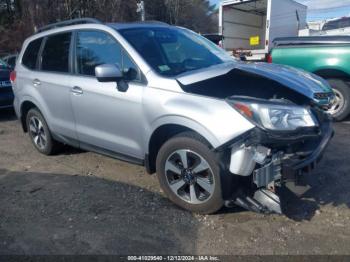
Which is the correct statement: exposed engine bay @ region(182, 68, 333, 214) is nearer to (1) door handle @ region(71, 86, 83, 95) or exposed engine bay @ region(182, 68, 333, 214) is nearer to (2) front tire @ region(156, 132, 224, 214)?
(2) front tire @ region(156, 132, 224, 214)

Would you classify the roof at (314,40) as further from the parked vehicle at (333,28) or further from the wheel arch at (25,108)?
the parked vehicle at (333,28)

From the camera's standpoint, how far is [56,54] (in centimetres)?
512

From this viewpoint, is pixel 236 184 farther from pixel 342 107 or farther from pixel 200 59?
pixel 342 107

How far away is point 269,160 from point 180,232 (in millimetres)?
1014

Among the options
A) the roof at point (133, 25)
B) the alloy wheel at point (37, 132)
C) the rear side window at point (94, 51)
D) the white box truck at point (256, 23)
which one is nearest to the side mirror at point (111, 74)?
the rear side window at point (94, 51)

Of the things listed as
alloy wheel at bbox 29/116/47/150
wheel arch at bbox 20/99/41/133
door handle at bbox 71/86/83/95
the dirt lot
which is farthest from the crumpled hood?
wheel arch at bbox 20/99/41/133

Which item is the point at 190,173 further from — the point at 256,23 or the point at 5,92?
the point at 256,23

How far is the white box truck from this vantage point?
13062 millimetres

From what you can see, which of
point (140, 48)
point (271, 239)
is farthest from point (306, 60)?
point (271, 239)

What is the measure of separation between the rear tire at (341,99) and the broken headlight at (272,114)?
3974 millimetres

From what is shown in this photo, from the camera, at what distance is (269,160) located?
3271 mm

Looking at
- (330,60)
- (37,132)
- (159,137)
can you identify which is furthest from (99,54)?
(330,60)

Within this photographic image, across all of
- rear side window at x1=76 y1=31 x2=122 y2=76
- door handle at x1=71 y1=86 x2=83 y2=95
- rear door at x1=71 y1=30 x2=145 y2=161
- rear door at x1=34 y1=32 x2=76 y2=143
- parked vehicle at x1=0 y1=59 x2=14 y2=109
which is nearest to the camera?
rear door at x1=71 y1=30 x2=145 y2=161

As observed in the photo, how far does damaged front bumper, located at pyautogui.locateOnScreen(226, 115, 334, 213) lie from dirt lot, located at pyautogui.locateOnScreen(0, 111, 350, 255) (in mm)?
282
